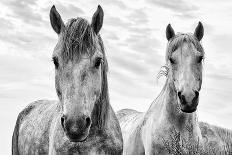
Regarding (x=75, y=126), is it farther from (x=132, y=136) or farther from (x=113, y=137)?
(x=132, y=136)

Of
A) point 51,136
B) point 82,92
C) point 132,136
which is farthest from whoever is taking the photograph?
point 132,136

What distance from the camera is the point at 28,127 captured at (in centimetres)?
816

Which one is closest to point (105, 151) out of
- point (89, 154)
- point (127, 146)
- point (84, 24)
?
point (89, 154)

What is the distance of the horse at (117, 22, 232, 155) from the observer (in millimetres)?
7554

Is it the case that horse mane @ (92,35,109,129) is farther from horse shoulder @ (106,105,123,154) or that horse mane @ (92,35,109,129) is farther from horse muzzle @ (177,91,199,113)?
horse muzzle @ (177,91,199,113)

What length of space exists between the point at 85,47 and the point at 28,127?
10.9ft

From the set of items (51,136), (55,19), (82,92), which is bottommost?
(51,136)

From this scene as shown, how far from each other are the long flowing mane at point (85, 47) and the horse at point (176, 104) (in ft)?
6.09

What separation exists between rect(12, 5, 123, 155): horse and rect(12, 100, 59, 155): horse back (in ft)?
2.66

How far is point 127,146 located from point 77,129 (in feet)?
16.2

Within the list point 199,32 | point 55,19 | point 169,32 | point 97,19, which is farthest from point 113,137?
point 199,32

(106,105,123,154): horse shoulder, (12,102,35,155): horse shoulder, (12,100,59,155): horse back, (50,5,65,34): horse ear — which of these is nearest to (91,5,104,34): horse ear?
(50,5,65,34): horse ear

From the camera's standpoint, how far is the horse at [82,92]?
16.1ft

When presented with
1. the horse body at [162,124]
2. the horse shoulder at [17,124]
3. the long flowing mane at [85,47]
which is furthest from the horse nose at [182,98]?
the horse shoulder at [17,124]
